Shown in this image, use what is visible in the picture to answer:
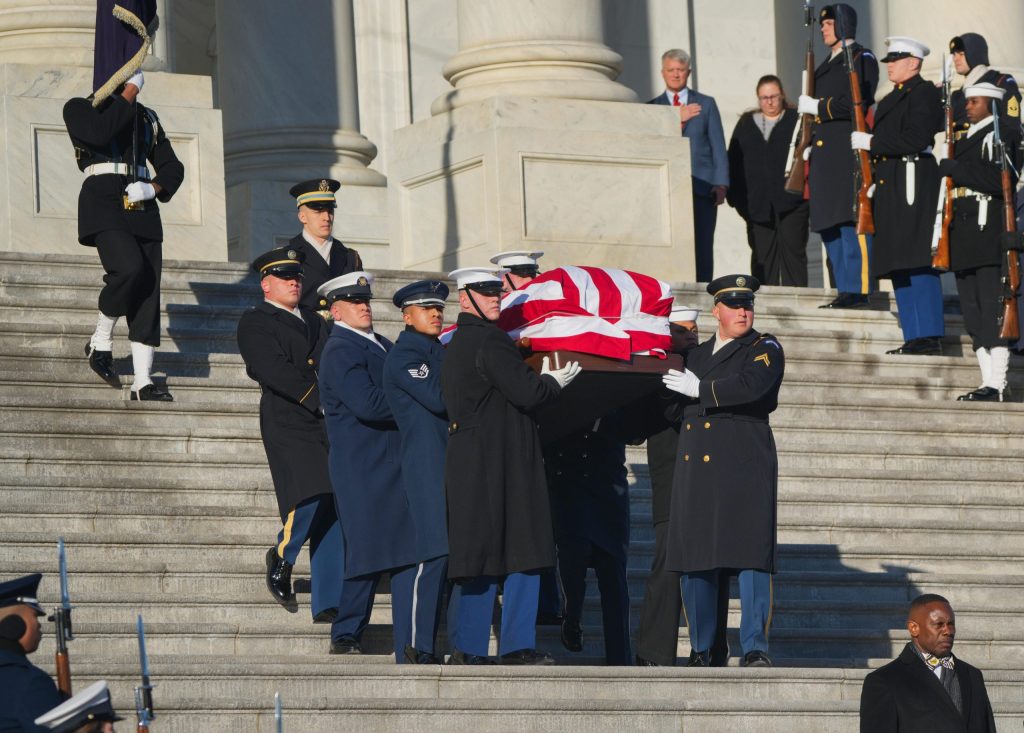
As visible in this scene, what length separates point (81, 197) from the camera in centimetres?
1384

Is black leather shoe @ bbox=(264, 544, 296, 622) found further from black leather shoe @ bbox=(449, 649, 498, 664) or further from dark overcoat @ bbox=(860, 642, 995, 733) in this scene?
dark overcoat @ bbox=(860, 642, 995, 733)

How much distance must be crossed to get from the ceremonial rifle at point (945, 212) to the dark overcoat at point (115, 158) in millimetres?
4818

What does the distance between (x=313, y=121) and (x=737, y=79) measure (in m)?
5.25

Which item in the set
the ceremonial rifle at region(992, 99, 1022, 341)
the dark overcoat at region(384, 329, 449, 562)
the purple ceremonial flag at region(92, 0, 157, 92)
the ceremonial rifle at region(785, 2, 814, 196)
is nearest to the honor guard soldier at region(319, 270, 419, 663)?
the dark overcoat at region(384, 329, 449, 562)

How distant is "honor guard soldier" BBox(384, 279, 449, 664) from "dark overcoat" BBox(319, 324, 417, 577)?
105 mm

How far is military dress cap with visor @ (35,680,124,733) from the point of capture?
6.64 metres

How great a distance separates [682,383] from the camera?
11273 millimetres

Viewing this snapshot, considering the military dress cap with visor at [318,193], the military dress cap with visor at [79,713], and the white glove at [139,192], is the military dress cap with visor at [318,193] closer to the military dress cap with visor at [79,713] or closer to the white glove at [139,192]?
the white glove at [139,192]

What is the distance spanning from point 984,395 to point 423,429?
5359mm

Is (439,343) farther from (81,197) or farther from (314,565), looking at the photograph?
(81,197)

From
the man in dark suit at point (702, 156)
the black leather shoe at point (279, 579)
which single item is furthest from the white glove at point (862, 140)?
the black leather shoe at point (279, 579)

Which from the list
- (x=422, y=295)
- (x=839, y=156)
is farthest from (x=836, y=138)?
(x=422, y=295)

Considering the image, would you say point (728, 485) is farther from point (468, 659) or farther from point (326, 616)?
point (326, 616)

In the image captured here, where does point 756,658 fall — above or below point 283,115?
below
